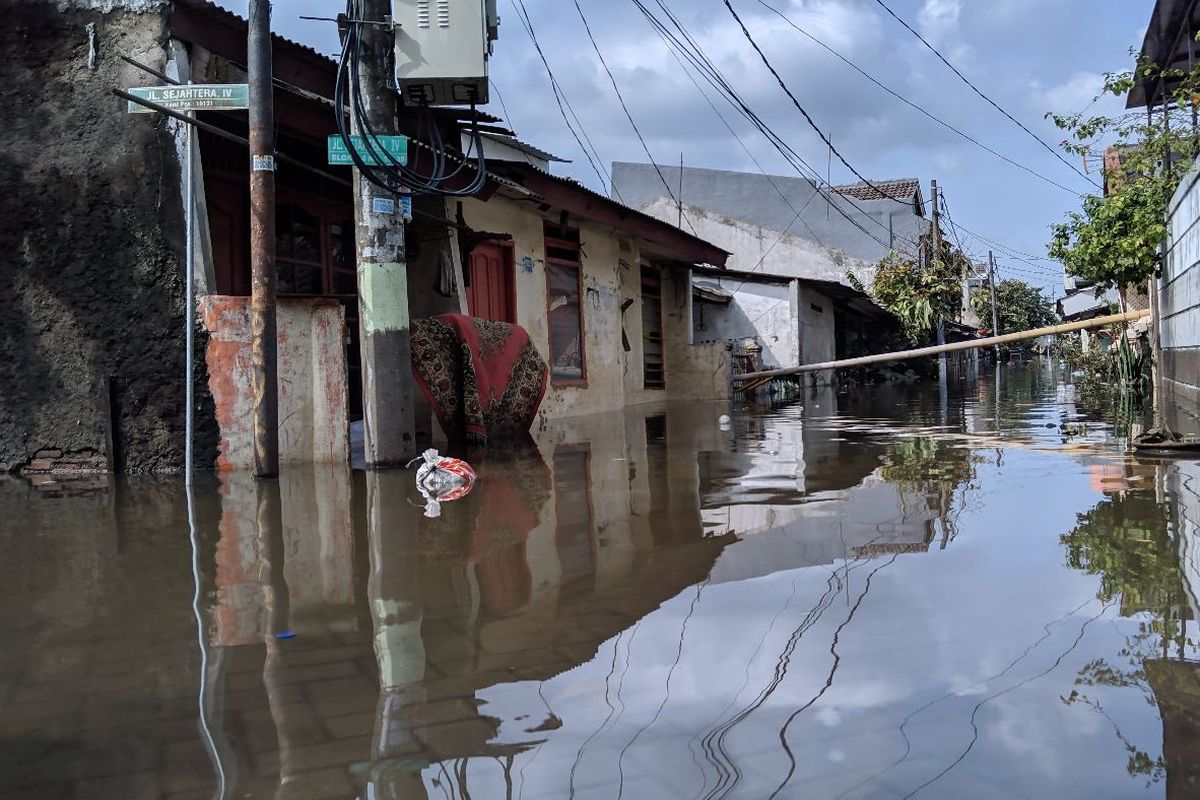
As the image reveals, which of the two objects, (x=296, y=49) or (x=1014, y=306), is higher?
(x=1014, y=306)

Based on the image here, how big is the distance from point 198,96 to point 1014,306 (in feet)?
239

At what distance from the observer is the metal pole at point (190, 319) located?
6.72 m

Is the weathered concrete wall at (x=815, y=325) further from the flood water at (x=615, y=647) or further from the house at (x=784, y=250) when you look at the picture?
the flood water at (x=615, y=647)

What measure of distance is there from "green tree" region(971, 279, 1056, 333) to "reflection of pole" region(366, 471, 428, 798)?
45758 mm

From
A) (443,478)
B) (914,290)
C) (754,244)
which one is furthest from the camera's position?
(914,290)

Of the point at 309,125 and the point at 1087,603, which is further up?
the point at 309,125

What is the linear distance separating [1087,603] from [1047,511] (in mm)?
1790

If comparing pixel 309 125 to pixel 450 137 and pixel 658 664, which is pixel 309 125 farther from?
pixel 658 664

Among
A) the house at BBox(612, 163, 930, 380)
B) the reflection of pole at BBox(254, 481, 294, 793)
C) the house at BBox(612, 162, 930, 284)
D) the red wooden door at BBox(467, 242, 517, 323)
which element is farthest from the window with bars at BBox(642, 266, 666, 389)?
the reflection of pole at BBox(254, 481, 294, 793)

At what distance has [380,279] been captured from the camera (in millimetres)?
7145

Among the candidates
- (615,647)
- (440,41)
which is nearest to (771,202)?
(440,41)

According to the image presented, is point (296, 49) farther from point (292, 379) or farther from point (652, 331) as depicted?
point (652, 331)

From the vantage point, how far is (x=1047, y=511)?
4.68 meters

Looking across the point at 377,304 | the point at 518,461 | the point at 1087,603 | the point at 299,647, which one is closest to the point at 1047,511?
the point at 1087,603
